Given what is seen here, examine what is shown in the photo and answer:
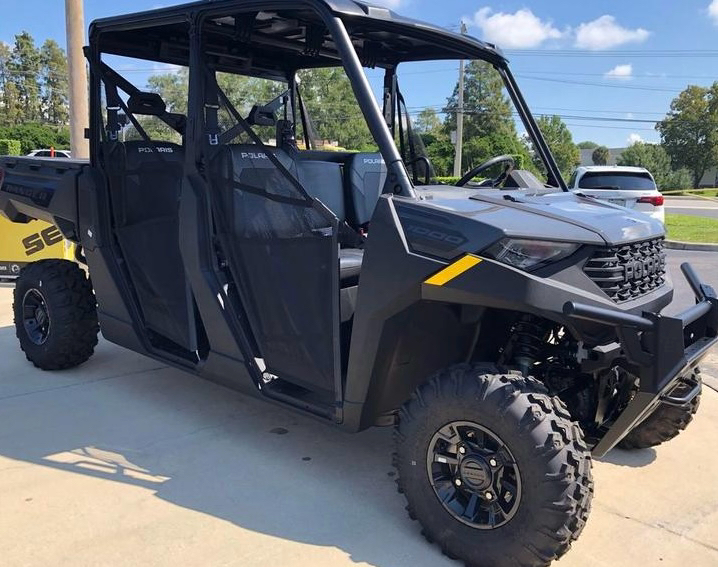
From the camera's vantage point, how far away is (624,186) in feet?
38.9

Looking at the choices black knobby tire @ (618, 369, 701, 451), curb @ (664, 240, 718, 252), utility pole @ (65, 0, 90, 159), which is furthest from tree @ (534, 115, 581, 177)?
black knobby tire @ (618, 369, 701, 451)

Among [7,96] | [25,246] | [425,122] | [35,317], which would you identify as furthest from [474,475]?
[7,96]

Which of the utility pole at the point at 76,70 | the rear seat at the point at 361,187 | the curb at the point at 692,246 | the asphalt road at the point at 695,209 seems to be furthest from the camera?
the asphalt road at the point at 695,209

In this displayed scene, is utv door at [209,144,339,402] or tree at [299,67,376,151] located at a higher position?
tree at [299,67,376,151]

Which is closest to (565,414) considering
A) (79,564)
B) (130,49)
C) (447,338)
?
(447,338)

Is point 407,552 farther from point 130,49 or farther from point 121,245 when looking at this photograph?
point 130,49

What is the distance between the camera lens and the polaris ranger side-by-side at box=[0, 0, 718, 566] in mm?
2561

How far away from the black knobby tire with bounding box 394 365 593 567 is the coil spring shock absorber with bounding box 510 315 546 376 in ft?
0.83

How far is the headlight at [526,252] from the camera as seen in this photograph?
8.36 feet

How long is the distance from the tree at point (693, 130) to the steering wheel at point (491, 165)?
66.4m

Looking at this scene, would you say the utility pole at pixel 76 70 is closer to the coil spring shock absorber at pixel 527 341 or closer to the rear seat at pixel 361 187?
the rear seat at pixel 361 187

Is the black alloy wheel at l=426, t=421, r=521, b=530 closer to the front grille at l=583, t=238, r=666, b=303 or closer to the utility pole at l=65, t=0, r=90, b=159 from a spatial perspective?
the front grille at l=583, t=238, r=666, b=303

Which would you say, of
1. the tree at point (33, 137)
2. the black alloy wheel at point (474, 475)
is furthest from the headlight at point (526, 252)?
the tree at point (33, 137)

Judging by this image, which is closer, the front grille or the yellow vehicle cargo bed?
the front grille
